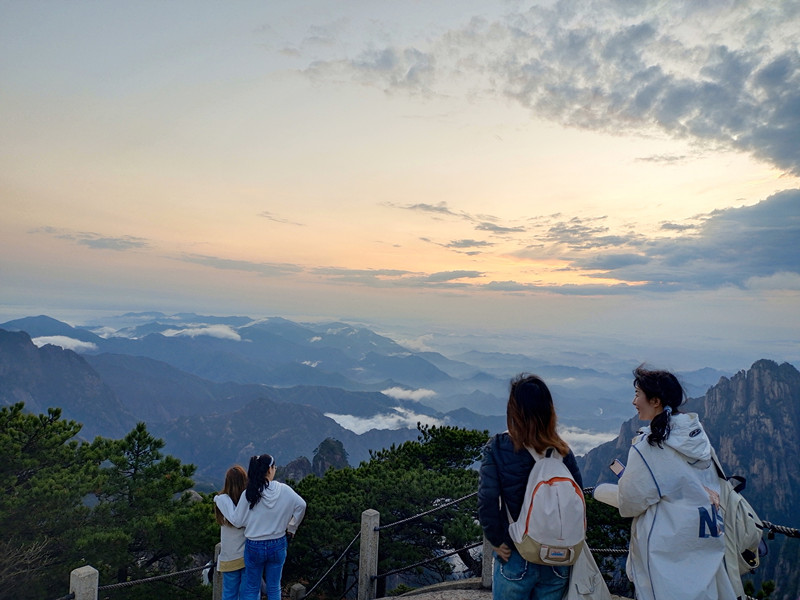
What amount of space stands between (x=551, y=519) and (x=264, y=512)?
3719 mm

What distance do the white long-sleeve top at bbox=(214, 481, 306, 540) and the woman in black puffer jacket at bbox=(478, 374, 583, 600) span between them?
300 cm

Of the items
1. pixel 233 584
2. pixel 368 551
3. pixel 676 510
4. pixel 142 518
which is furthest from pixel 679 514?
pixel 142 518

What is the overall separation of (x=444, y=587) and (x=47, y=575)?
9.61 m

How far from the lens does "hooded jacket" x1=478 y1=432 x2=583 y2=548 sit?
3.29 meters

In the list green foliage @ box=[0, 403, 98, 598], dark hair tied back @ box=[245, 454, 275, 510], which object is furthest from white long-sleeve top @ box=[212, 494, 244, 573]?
green foliage @ box=[0, 403, 98, 598]

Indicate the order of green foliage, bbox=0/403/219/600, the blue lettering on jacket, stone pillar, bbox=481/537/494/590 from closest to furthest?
the blue lettering on jacket, stone pillar, bbox=481/537/494/590, green foliage, bbox=0/403/219/600

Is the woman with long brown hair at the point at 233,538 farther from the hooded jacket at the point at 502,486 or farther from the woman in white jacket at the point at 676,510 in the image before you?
the woman in white jacket at the point at 676,510

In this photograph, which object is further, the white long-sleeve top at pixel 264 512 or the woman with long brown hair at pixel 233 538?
the woman with long brown hair at pixel 233 538

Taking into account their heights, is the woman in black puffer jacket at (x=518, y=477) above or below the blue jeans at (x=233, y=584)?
above

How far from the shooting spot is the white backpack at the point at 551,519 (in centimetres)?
312

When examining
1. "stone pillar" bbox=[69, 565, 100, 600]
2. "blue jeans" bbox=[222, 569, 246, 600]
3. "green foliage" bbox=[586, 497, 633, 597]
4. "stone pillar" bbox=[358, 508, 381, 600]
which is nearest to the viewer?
"stone pillar" bbox=[69, 565, 100, 600]

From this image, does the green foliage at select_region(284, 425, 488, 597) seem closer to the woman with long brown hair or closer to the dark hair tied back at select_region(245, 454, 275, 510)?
the woman with long brown hair

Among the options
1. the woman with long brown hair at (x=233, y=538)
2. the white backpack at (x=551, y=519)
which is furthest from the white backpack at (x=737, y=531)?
the woman with long brown hair at (x=233, y=538)

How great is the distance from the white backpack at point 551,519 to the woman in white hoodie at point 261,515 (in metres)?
3.28
